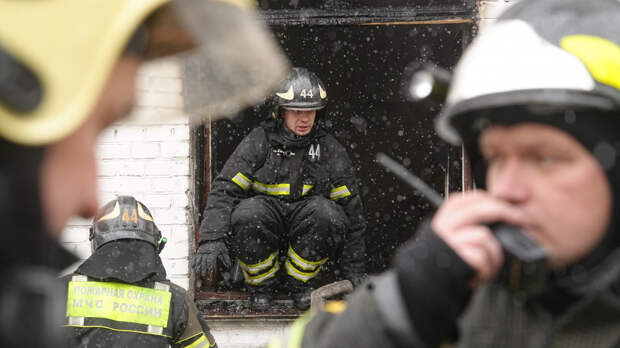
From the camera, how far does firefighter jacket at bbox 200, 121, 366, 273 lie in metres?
5.34

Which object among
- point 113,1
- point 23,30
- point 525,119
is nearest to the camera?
point 23,30

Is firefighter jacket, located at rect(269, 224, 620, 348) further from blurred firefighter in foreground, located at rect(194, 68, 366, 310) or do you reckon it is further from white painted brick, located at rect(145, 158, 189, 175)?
white painted brick, located at rect(145, 158, 189, 175)

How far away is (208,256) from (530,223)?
13.4 feet

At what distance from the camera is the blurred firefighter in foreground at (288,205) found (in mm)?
5219

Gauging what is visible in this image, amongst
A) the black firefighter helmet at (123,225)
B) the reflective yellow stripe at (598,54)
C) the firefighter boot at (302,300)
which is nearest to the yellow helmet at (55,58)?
the reflective yellow stripe at (598,54)

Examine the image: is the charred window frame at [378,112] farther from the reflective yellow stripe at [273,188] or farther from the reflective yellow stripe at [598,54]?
the reflective yellow stripe at [598,54]

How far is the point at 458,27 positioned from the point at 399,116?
1445mm

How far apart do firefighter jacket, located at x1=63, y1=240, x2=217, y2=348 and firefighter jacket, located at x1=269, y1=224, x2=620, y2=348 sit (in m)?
2.34

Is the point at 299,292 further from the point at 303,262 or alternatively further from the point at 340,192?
the point at 340,192

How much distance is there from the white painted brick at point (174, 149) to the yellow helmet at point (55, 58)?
14.7ft

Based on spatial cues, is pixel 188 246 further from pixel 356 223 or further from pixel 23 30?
pixel 23 30

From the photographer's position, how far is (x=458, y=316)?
3.88ft

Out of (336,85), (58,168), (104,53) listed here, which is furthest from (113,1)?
(336,85)

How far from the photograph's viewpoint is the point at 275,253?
211 inches
